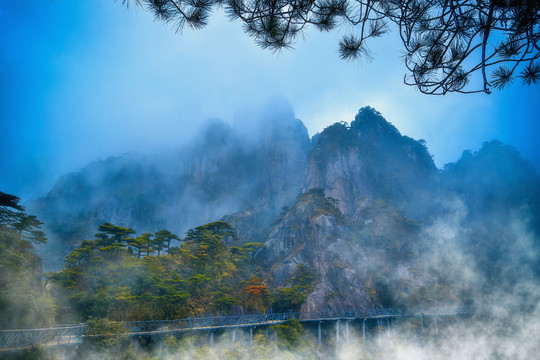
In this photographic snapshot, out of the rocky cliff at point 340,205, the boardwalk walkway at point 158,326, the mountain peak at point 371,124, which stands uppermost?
the mountain peak at point 371,124

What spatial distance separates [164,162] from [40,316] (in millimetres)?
57365

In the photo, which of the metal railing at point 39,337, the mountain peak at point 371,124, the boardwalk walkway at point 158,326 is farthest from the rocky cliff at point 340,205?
the metal railing at point 39,337

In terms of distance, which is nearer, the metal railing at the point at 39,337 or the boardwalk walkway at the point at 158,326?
the metal railing at the point at 39,337

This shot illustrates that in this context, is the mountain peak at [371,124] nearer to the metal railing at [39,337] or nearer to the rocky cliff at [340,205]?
the rocky cliff at [340,205]

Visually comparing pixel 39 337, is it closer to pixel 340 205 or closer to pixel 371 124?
pixel 340 205

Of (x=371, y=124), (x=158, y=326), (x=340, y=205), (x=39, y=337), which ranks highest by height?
(x=371, y=124)

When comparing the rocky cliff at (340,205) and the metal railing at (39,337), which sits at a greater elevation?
the rocky cliff at (340,205)

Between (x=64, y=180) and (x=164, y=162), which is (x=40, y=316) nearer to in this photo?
(x=164, y=162)

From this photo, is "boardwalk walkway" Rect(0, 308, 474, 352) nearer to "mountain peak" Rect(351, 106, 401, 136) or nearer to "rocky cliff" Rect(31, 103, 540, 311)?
"rocky cliff" Rect(31, 103, 540, 311)

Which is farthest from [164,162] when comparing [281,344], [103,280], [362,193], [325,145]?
[281,344]

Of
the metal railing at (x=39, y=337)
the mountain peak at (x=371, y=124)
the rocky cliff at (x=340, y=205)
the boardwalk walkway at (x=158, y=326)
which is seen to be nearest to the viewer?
the metal railing at (x=39, y=337)

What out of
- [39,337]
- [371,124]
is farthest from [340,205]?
[39,337]

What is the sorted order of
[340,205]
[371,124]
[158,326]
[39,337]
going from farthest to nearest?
[371,124], [340,205], [158,326], [39,337]

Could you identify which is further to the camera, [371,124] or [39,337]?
[371,124]
